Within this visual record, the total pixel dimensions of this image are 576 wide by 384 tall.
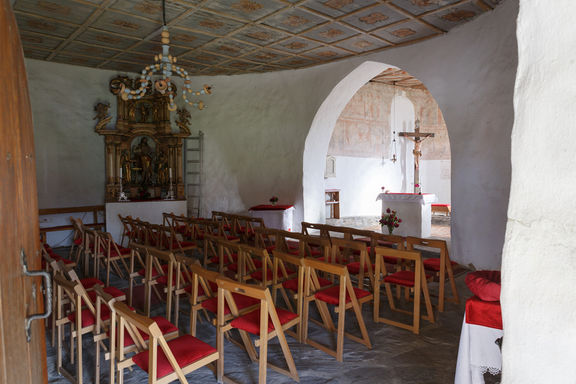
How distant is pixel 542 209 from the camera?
1.03 m

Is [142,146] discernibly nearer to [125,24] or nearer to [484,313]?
[125,24]

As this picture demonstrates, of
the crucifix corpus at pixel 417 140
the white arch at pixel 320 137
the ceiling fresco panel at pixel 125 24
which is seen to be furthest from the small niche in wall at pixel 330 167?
the ceiling fresco panel at pixel 125 24

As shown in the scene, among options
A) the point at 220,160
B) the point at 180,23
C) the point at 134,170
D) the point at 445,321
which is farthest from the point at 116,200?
the point at 445,321

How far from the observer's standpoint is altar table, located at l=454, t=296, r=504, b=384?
2291 mm

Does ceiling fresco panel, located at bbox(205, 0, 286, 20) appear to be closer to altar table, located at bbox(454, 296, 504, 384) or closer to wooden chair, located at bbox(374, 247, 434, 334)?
wooden chair, located at bbox(374, 247, 434, 334)

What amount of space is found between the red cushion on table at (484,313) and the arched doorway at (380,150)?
8.49 metres

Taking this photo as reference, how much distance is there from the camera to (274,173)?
9625 mm

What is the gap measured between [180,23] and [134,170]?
4.60 m

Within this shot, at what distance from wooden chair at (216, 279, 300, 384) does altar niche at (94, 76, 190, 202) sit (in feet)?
23.0

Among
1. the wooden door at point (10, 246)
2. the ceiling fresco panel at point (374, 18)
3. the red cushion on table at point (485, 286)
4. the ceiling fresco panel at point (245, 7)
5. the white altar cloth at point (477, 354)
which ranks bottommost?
the white altar cloth at point (477, 354)

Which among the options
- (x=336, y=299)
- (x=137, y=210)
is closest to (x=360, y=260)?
(x=336, y=299)

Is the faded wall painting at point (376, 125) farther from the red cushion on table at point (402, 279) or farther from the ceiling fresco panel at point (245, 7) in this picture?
the red cushion on table at point (402, 279)

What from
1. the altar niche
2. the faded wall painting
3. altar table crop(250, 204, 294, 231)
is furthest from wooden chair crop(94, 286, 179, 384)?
the faded wall painting

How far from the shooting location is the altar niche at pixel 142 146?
8.82 m
